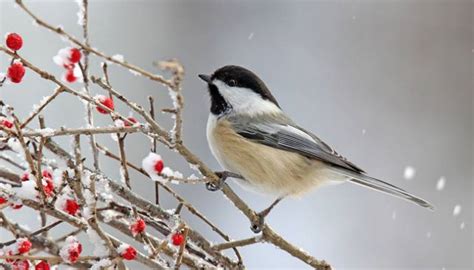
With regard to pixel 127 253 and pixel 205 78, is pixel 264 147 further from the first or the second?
pixel 127 253

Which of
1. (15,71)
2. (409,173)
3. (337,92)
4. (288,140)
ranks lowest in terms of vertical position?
(15,71)

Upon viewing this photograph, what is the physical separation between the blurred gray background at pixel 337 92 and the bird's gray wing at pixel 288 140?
73.2 inches

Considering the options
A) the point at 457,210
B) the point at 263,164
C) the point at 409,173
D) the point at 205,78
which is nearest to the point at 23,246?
the point at 263,164

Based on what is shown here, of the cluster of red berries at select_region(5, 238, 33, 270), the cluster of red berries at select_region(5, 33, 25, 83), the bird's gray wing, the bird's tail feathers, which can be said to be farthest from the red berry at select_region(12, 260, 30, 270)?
the bird's tail feathers

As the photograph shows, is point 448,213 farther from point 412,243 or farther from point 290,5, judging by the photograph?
point 290,5

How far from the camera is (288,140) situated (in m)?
2.14

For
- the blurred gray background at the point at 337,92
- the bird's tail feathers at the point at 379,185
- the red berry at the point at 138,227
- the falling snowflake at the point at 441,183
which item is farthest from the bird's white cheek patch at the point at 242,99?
the falling snowflake at the point at 441,183

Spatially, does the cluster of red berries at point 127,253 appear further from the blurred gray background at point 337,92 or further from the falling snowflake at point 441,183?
the falling snowflake at point 441,183

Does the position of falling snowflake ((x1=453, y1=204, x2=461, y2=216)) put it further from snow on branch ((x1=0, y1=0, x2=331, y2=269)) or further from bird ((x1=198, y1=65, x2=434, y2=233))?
snow on branch ((x1=0, y1=0, x2=331, y2=269))

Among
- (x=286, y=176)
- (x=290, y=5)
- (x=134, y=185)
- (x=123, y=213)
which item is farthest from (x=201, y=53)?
(x=123, y=213)

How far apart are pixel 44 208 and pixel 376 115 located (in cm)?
413

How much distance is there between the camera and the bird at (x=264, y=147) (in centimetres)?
198

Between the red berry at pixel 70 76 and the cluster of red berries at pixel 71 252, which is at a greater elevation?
the red berry at pixel 70 76

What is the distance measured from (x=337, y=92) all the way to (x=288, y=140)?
3.03 m
